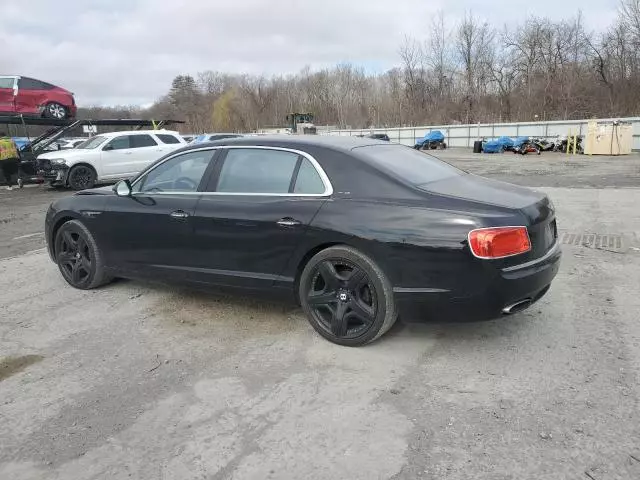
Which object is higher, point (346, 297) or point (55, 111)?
point (55, 111)

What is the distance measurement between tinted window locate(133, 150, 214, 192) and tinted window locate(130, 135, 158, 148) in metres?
12.7

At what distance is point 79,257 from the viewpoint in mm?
5535

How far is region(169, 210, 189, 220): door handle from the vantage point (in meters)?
4.58

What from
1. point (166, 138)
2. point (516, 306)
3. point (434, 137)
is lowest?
point (516, 306)

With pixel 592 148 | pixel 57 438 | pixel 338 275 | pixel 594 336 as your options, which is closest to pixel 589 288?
pixel 594 336

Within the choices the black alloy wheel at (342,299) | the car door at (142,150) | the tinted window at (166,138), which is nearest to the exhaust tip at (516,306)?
the black alloy wheel at (342,299)

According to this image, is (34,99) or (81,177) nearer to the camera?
(81,177)

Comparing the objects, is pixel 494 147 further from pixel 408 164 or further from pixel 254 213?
pixel 254 213

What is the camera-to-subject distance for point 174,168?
16.2 ft

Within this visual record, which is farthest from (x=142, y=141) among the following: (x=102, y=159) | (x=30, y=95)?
(x=30, y=95)

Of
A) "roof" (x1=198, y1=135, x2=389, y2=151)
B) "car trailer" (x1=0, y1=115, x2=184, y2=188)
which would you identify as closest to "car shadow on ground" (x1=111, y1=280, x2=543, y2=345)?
→ "roof" (x1=198, y1=135, x2=389, y2=151)

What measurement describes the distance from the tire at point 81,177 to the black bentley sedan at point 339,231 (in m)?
12.1

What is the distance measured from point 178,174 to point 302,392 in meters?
2.46

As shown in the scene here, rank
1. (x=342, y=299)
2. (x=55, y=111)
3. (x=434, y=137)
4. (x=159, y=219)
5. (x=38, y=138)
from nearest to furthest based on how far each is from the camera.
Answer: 1. (x=342, y=299)
2. (x=159, y=219)
3. (x=55, y=111)
4. (x=38, y=138)
5. (x=434, y=137)
